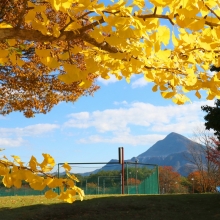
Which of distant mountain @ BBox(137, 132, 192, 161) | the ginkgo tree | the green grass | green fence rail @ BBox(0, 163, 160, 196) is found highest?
distant mountain @ BBox(137, 132, 192, 161)

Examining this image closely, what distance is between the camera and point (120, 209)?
29.9 ft

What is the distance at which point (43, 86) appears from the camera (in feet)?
29.3

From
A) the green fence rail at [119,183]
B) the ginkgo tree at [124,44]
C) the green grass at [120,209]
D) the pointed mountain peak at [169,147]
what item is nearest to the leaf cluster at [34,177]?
the ginkgo tree at [124,44]

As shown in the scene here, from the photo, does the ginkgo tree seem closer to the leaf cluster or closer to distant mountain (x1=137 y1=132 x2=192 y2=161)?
the leaf cluster

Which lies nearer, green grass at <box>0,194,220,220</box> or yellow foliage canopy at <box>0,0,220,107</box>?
yellow foliage canopy at <box>0,0,220,107</box>

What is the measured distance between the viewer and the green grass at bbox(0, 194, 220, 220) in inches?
337

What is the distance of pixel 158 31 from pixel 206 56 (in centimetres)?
39

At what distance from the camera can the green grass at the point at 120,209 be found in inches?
337

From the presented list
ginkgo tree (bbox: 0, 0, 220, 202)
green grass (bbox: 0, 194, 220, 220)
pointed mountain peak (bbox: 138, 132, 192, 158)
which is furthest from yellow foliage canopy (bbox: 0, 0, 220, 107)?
pointed mountain peak (bbox: 138, 132, 192, 158)

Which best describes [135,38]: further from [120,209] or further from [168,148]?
[168,148]

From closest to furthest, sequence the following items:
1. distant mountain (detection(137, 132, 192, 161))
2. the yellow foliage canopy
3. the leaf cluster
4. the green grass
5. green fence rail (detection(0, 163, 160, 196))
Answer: the yellow foliage canopy, the leaf cluster, the green grass, green fence rail (detection(0, 163, 160, 196)), distant mountain (detection(137, 132, 192, 161))

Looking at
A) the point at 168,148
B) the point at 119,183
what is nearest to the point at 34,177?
the point at 119,183

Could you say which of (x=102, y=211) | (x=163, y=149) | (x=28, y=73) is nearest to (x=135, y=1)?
(x=28, y=73)

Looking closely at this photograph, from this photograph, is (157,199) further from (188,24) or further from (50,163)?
(188,24)
